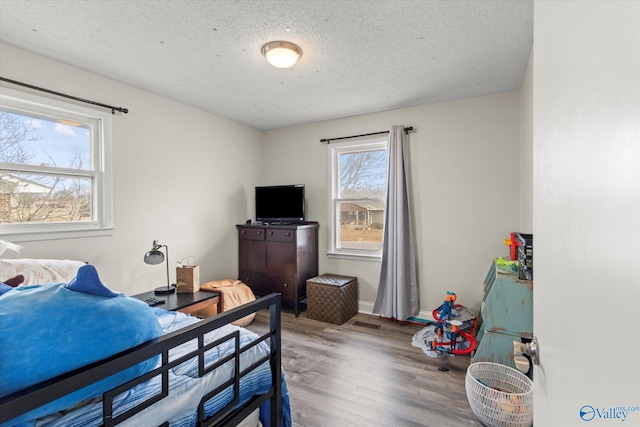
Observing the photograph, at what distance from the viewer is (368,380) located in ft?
7.19

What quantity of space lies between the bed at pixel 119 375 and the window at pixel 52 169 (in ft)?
5.73

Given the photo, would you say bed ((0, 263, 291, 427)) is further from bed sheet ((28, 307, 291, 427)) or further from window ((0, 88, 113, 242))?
window ((0, 88, 113, 242))

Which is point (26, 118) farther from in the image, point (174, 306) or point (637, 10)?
point (637, 10)

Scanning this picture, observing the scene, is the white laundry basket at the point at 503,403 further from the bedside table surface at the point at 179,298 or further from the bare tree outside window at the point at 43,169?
the bare tree outside window at the point at 43,169

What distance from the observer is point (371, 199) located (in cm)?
373

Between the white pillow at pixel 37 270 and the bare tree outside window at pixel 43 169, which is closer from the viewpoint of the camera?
the white pillow at pixel 37 270

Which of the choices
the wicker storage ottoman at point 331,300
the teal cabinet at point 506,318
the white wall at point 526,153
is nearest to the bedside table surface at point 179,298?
the wicker storage ottoman at point 331,300

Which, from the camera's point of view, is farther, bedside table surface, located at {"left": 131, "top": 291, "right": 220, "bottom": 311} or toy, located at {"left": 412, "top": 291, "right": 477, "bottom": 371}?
toy, located at {"left": 412, "top": 291, "right": 477, "bottom": 371}

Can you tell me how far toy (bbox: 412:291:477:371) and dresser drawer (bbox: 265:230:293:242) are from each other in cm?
176

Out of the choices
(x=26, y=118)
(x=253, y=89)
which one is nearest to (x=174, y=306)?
(x=26, y=118)

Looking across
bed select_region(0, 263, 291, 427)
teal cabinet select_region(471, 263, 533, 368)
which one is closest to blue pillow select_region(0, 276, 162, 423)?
bed select_region(0, 263, 291, 427)

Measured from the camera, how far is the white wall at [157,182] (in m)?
2.44

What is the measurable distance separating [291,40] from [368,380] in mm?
2552

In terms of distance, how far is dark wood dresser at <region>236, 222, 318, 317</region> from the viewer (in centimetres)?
357
